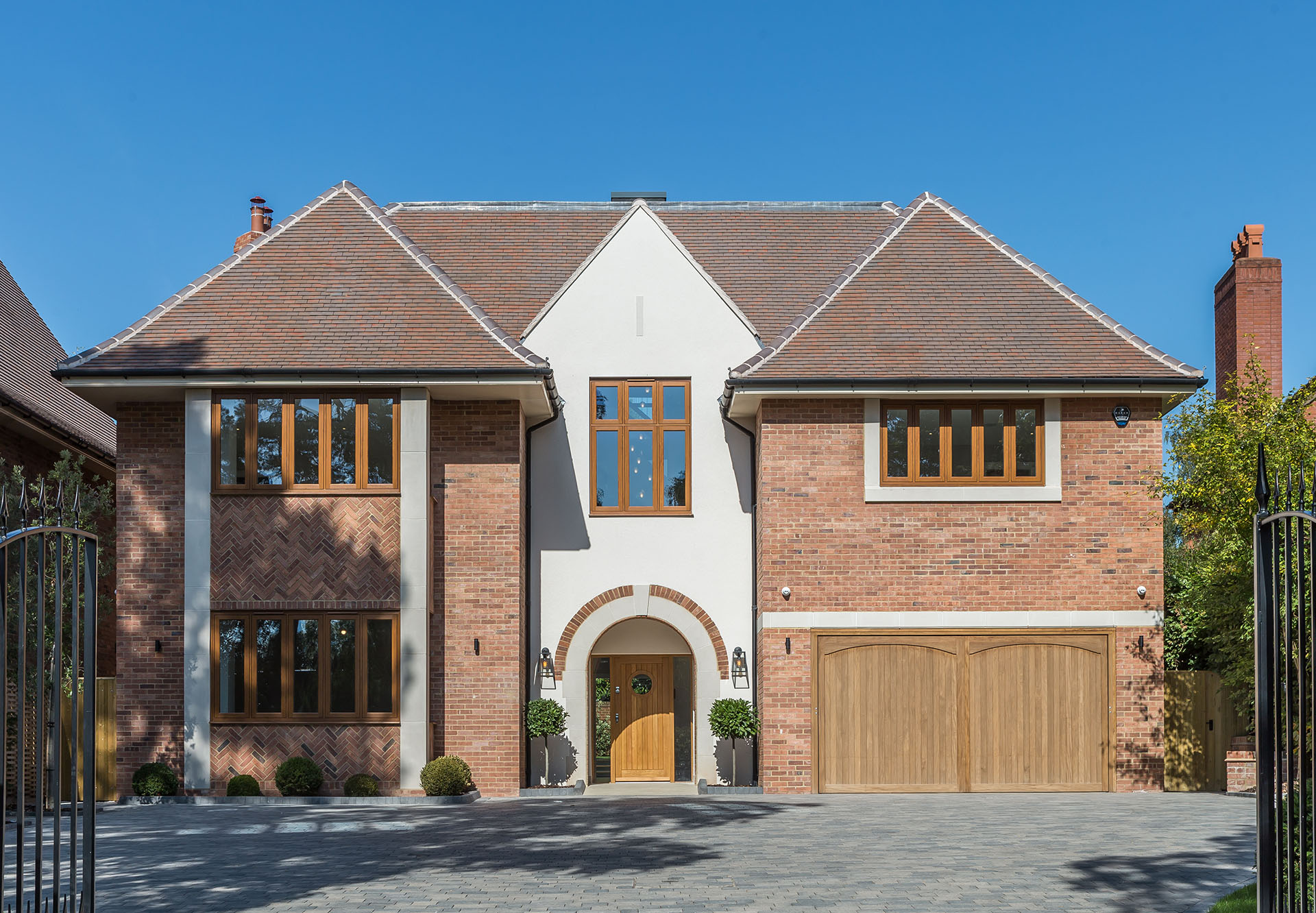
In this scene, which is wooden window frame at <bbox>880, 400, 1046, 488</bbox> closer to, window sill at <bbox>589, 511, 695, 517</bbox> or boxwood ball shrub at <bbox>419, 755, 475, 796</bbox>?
window sill at <bbox>589, 511, 695, 517</bbox>

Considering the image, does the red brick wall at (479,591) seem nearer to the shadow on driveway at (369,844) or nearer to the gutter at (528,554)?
the gutter at (528,554)

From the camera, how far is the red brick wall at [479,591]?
19.7m

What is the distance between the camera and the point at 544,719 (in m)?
20.1

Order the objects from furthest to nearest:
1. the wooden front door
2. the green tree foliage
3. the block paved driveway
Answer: the wooden front door
the green tree foliage
the block paved driveway

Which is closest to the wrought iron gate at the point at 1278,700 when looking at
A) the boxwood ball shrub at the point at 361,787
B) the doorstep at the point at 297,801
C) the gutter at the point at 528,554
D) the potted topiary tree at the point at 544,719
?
the doorstep at the point at 297,801

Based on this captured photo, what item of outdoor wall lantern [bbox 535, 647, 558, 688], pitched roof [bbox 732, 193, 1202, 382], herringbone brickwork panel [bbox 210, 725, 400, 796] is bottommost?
herringbone brickwork panel [bbox 210, 725, 400, 796]

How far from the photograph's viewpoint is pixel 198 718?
61.1 feet

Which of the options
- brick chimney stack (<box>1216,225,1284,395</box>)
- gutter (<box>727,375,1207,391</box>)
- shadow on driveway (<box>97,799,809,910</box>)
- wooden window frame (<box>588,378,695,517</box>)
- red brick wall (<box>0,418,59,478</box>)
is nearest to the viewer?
shadow on driveway (<box>97,799,809,910</box>)

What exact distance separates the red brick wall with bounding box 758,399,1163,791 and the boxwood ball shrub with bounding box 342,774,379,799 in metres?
5.52

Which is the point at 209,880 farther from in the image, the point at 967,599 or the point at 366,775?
the point at 967,599

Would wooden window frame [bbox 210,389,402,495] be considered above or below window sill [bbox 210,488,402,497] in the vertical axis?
above

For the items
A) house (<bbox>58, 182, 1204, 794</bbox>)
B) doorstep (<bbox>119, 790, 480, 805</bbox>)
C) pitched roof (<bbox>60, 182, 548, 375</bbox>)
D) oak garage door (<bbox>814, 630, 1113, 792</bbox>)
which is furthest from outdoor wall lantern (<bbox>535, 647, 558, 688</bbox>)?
pitched roof (<bbox>60, 182, 548, 375</bbox>)

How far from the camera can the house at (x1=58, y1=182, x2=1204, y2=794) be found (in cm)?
1884

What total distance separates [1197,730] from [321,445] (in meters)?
13.4
